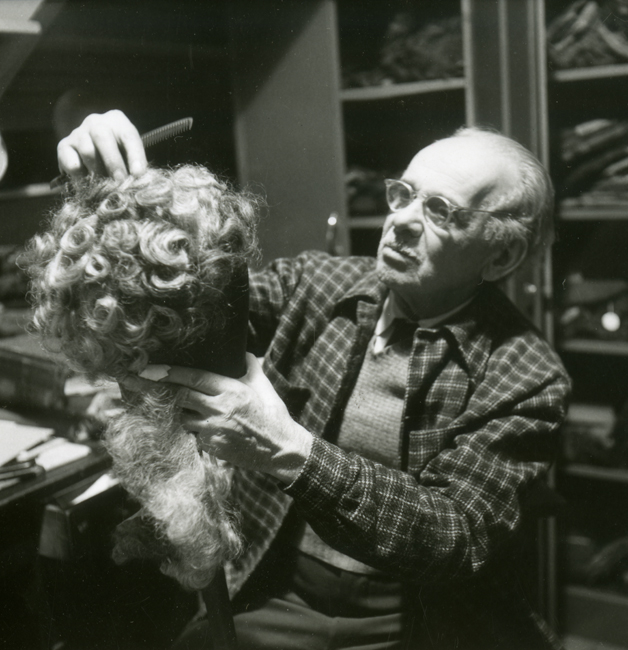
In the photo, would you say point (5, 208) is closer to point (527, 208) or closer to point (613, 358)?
point (527, 208)

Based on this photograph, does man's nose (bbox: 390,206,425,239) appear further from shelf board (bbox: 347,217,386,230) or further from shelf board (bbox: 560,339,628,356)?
shelf board (bbox: 560,339,628,356)

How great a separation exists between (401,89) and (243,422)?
1.13m

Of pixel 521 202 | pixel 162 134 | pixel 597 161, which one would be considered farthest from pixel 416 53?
pixel 162 134

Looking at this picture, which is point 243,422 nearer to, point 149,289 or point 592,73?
point 149,289

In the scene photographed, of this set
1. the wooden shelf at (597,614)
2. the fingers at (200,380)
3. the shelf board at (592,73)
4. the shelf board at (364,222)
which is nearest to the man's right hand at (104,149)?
the fingers at (200,380)

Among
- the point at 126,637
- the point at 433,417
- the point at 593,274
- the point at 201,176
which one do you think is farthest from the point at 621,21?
the point at 126,637

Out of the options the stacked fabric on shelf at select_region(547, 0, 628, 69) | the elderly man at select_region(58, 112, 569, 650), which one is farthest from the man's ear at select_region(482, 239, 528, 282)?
the stacked fabric on shelf at select_region(547, 0, 628, 69)

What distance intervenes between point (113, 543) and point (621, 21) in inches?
62.8

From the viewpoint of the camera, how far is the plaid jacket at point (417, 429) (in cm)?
81

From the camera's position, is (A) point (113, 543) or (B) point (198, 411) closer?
(B) point (198, 411)

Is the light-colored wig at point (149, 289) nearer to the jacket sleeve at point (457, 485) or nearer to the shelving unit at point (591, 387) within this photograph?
the jacket sleeve at point (457, 485)

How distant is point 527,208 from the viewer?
0.97 m

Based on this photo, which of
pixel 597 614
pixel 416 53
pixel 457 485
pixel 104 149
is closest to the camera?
pixel 104 149

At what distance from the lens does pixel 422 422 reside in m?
0.92
